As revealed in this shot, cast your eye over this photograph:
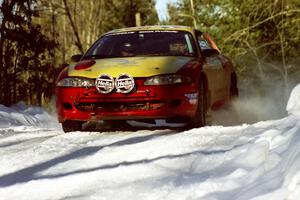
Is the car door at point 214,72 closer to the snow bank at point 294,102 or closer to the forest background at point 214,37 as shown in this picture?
the snow bank at point 294,102

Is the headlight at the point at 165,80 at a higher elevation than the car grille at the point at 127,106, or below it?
higher

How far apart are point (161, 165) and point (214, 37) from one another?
24141mm

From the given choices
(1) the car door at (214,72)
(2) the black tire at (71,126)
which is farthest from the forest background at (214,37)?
(2) the black tire at (71,126)

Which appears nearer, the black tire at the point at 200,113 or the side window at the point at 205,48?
the black tire at the point at 200,113

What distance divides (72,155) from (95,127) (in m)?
2.68

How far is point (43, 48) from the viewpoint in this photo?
50.3 ft

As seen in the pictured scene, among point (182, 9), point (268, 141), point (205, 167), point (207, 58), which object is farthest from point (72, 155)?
point (182, 9)

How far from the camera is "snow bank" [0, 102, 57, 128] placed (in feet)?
33.5

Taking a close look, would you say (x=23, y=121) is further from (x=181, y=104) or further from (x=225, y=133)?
(x=225, y=133)

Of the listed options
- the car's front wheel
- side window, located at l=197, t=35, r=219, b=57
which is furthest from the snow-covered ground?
side window, located at l=197, t=35, r=219, b=57

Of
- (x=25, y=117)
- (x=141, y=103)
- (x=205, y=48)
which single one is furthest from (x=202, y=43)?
(x=25, y=117)

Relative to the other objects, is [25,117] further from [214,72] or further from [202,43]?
[214,72]

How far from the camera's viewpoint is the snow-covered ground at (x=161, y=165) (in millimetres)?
3648

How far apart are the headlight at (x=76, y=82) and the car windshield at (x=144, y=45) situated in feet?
2.75
